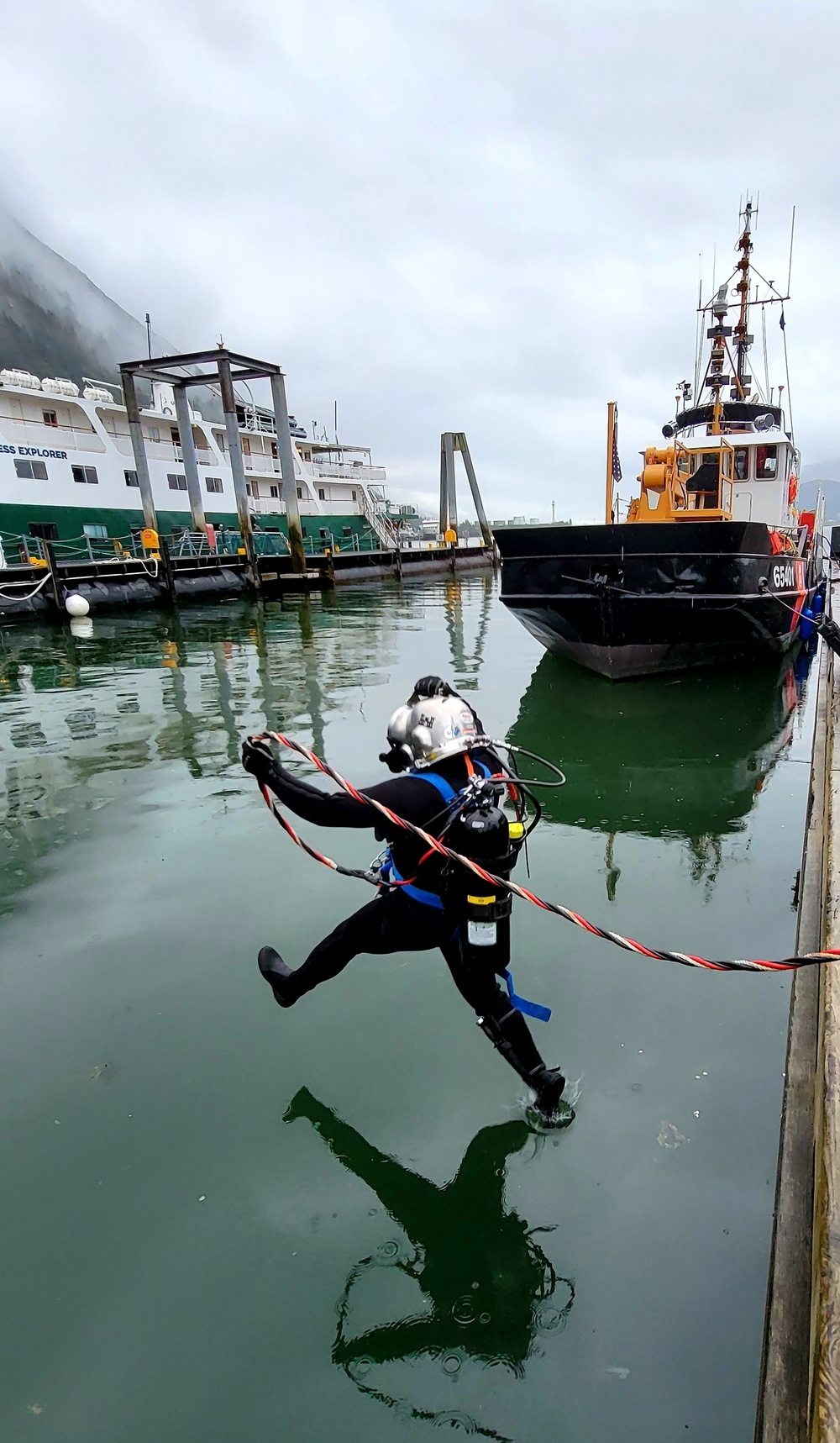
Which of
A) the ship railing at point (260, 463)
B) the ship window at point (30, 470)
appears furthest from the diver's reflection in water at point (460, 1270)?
the ship railing at point (260, 463)

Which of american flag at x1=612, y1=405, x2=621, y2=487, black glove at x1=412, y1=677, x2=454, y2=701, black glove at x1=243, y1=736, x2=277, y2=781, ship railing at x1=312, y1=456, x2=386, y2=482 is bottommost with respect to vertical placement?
black glove at x1=243, y1=736, x2=277, y2=781

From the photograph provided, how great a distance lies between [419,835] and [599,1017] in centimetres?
154

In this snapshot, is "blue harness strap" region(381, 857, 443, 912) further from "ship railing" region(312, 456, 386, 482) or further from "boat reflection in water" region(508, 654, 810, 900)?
"ship railing" region(312, 456, 386, 482)

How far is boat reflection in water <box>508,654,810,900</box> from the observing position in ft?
18.6

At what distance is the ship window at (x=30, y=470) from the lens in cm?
2655

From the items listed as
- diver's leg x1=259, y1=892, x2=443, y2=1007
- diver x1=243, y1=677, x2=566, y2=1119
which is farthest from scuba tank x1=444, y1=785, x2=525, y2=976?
diver's leg x1=259, y1=892, x2=443, y2=1007

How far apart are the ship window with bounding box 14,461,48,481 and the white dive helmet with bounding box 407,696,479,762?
1146 inches

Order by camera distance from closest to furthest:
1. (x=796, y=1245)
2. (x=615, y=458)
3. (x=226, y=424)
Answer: (x=796, y=1245) < (x=615, y=458) < (x=226, y=424)

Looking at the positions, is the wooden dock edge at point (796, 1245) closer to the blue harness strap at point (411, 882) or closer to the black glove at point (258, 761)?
the blue harness strap at point (411, 882)

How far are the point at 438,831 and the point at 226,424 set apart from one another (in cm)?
2691

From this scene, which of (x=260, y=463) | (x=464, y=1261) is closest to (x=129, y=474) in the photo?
(x=260, y=463)

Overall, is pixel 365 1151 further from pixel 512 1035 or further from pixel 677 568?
pixel 677 568

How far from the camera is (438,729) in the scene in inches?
103

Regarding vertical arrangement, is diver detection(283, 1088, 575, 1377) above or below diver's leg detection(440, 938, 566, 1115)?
below
